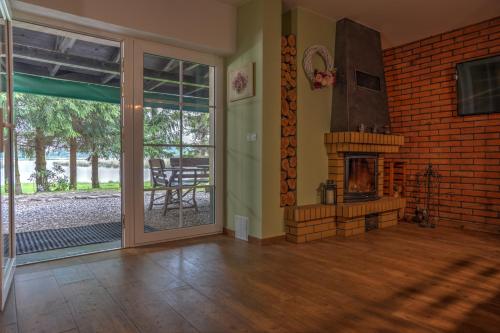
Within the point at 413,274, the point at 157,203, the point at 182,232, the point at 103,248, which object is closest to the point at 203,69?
the point at 157,203

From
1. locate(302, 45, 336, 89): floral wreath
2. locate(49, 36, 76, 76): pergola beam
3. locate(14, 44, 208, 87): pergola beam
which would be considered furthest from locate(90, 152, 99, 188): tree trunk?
locate(302, 45, 336, 89): floral wreath

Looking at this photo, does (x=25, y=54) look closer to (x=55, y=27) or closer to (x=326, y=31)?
(x=55, y=27)

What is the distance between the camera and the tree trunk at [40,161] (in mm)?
5707

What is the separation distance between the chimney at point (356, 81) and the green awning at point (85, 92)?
1.56 meters

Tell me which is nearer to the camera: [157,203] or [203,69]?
[157,203]

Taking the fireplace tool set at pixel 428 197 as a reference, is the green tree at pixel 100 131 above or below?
above

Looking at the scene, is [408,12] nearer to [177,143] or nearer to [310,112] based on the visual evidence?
[310,112]

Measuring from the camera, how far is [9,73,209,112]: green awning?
3.27 meters

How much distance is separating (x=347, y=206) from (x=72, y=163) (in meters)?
5.12

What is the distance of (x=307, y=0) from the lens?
132 inches

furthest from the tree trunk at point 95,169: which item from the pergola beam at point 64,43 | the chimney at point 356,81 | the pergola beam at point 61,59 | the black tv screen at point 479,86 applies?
the black tv screen at point 479,86

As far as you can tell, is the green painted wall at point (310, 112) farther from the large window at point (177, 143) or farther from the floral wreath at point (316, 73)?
the large window at point (177, 143)

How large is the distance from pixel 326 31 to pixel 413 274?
109 inches

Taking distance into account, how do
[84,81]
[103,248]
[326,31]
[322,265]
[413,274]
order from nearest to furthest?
[413,274], [322,265], [103,248], [326,31], [84,81]
